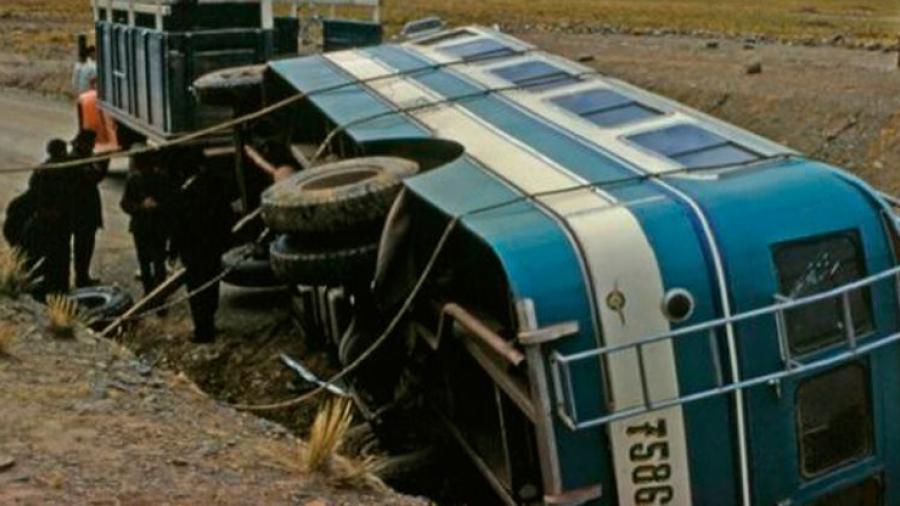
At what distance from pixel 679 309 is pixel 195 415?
3.08 metres

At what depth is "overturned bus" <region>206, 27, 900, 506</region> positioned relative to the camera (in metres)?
6.14

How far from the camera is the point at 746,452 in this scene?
6387 mm

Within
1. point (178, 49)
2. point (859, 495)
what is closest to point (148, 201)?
point (178, 49)

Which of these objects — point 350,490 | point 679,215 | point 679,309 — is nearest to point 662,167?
point 679,215

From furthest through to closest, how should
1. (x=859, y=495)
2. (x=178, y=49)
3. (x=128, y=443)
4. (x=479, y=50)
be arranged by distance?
(x=178, y=49) < (x=479, y=50) < (x=128, y=443) < (x=859, y=495)

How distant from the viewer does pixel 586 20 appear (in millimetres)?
45812

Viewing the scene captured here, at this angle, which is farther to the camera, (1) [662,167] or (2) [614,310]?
A: (1) [662,167]

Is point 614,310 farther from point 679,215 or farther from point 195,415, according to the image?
point 195,415

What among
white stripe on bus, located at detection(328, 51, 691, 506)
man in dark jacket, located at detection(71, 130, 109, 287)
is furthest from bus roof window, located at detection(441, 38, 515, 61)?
white stripe on bus, located at detection(328, 51, 691, 506)

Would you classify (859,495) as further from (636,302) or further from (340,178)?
(340,178)

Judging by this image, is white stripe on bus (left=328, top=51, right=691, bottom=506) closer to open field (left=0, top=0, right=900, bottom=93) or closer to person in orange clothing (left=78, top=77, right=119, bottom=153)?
person in orange clothing (left=78, top=77, right=119, bottom=153)

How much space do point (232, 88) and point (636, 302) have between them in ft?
23.7

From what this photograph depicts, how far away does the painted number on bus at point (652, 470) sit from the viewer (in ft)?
20.3

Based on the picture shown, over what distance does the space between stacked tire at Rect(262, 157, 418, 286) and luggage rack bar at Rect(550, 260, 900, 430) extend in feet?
6.87
